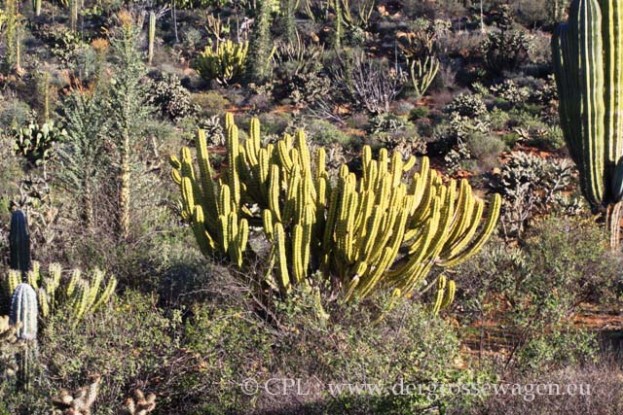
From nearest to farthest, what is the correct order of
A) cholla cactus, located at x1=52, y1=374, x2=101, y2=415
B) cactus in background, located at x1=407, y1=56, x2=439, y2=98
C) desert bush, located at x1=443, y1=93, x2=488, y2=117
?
cholla cactus, located at x1=52, y1=374, x2=101, y2=415
desert bush, located at x1=443, y1=93, x2=488, y2=117
cactus in background, located at x1=407, y1=56, x2=439, y2=98

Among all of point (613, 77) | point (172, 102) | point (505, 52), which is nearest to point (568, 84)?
point (613, 77)

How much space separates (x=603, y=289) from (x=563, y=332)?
179 centimetres

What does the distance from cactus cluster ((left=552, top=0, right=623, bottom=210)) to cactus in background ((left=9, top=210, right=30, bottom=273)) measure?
6705mm

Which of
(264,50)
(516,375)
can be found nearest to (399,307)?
(516,375)

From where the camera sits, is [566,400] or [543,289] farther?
[543,289]

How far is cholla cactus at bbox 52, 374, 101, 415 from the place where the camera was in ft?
18.8

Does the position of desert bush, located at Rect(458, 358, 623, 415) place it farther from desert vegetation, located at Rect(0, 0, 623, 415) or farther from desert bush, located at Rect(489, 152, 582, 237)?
desert bush, located at Rect(489, 152, 582, 237)

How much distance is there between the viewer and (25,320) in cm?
721

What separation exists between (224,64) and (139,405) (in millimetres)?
18511

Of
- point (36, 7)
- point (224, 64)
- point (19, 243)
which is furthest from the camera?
point (36, 7)

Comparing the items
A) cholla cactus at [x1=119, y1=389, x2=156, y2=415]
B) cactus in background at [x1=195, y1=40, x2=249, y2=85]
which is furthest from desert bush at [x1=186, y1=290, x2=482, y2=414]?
cactus in background at [x1=195, y1=40, x2=249, y2=85]

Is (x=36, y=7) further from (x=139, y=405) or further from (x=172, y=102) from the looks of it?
(x=139, y=405)

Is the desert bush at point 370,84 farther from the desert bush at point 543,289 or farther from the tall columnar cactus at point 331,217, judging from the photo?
the tall columnar cactus at point 331,217

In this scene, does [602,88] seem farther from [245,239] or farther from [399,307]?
[245,239]
